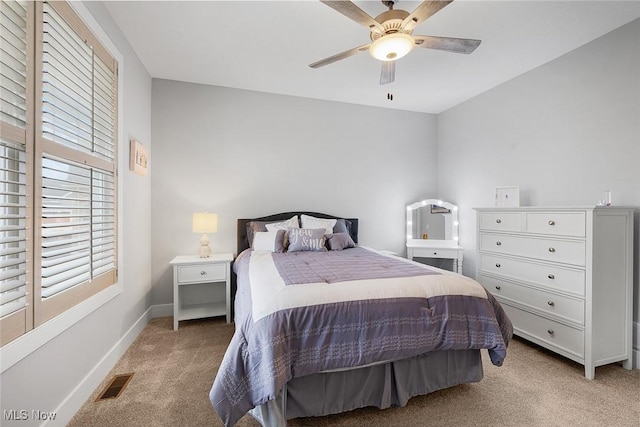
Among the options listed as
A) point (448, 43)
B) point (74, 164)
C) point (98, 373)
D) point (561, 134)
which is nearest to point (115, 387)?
point (98, 373)

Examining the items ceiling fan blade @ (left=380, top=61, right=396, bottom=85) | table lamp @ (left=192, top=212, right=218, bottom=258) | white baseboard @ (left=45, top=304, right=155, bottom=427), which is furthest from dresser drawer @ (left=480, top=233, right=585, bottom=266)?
white baseboard @ (left=45, top=304, right=155, bottom=427)

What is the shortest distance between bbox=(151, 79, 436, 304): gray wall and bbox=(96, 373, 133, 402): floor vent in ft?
4.16

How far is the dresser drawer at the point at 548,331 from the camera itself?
6.74 ft

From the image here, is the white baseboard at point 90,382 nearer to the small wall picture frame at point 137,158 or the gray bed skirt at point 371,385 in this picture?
the gray bed skirt at point 371,385

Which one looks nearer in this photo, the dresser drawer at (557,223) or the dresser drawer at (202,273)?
the dresser drawer at (557,223)

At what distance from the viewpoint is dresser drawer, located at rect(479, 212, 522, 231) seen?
2.50 meters

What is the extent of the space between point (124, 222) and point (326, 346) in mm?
1998

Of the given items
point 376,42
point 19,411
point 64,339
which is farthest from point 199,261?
point 376,42

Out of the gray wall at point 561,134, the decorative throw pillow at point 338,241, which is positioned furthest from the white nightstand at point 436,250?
the decorative throw pillow at point 338,241

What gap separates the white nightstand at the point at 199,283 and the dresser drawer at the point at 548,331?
Result: 280 centimetres

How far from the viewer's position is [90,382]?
1.74 m

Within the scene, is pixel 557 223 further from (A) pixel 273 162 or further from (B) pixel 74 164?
(B) pixel 74 164

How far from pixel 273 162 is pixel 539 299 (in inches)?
120

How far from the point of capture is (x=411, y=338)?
150 cm
